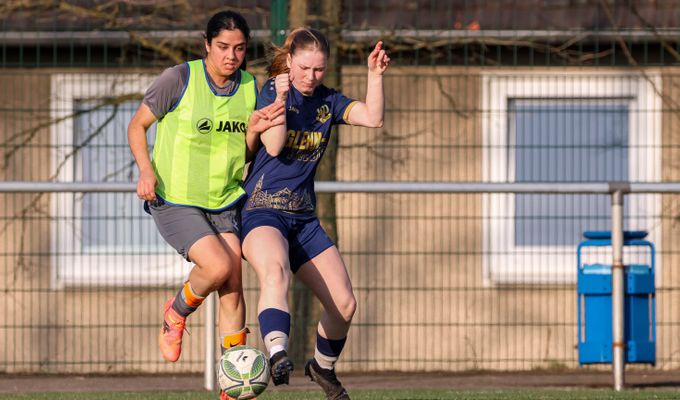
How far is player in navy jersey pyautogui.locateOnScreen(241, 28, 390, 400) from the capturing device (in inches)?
253

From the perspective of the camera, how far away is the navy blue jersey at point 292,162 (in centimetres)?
654

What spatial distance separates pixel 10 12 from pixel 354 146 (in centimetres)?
338

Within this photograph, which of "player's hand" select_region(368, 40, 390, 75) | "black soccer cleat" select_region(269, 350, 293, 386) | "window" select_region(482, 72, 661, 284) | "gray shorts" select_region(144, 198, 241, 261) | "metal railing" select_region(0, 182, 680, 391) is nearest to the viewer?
"black soccer cleat" select_region(269, 350, 293, 386)

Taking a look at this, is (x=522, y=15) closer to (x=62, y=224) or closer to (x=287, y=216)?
(x=62, y=224)

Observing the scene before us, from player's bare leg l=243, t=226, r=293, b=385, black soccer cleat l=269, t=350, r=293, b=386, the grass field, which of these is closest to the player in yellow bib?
player's bare leg l=243, t=226, r=293, b=385

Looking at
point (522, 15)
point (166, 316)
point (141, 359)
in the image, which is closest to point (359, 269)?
point (141, 359)

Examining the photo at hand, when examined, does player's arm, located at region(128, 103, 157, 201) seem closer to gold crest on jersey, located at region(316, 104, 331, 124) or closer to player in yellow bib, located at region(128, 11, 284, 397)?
player in yellow bib, located at region(128, 11, 284, 397)

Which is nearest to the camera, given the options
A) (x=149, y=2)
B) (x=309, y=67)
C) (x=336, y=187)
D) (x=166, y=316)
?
(x=309, y=67)

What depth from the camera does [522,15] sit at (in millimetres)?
12320

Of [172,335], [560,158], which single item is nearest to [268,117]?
[172,335]

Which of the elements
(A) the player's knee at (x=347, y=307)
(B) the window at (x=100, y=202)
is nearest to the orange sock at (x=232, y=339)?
(A) the player's knee at (x=347, y=307)

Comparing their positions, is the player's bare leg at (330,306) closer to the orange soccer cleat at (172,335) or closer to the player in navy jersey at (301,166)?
the player in navy jersey at (301,166)

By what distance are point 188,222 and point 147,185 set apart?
0.93 feet

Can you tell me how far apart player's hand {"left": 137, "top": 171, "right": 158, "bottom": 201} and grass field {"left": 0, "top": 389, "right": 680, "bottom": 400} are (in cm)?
207
